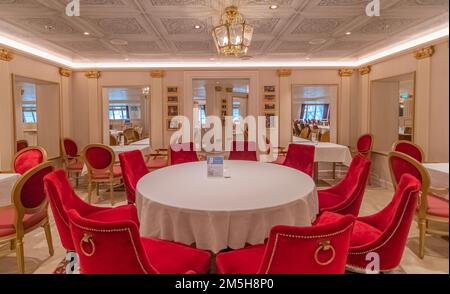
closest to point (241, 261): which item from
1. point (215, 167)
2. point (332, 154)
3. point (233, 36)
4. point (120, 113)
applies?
point (215, 167)

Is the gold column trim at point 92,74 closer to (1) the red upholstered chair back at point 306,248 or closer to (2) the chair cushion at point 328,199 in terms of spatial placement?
(2) the chair cushion at point 328,199

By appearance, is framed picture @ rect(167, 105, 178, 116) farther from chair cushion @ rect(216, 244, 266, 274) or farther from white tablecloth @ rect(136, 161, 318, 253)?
chair cushion @ rect(216, 244, 266, 274)

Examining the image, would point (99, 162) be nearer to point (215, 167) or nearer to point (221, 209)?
point (215, 167)

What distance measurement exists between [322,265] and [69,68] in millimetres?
4934

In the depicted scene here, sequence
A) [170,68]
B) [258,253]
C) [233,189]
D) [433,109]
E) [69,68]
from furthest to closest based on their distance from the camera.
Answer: [170,68] < [69,68] < [233,189] < [258,253] < [433,109]

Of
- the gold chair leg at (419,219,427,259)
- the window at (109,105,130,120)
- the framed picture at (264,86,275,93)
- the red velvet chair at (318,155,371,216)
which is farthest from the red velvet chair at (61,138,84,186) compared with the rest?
the gold chair leg at (419,219,427,259)

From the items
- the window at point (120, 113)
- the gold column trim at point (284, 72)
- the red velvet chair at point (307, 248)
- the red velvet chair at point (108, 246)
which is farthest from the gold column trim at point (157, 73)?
the red velvet chair at point (307, 248)

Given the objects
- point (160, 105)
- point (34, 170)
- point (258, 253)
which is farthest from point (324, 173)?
point (34, 170)

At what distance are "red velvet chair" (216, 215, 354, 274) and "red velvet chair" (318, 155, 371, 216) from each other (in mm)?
1169

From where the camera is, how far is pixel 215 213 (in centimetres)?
127

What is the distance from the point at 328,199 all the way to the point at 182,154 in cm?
193

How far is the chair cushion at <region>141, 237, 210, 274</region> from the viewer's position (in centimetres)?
118

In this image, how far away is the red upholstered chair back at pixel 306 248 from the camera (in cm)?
83

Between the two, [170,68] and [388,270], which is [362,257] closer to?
[388,270]
